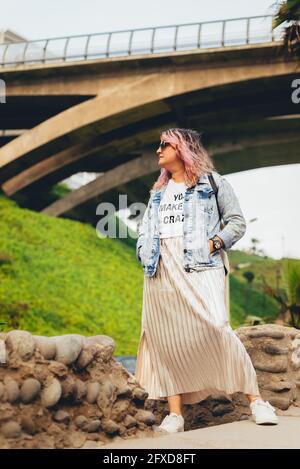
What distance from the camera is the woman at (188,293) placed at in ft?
11.8

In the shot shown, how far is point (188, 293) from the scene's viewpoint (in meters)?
Result: 3.64

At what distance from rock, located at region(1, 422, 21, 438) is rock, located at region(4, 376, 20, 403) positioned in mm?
115

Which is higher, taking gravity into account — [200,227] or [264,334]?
[200,227]

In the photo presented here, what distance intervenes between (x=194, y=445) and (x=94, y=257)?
65.5ft

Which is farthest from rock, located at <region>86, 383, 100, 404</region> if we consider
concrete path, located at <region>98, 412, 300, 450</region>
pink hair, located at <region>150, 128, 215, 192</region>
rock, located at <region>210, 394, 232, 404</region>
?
rock, located at <region>210, 394, 232, 404</region>

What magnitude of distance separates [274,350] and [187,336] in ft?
4.64

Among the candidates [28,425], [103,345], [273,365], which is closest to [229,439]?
[103,345]

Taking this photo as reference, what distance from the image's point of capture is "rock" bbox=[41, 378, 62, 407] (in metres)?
2.79

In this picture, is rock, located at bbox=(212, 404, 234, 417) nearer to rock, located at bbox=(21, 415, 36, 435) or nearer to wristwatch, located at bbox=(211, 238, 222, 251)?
wristwatch, located at bbox=(211, 238, 222, 251)

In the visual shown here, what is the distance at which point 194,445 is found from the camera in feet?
9.42

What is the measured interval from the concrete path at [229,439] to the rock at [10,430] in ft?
1.35

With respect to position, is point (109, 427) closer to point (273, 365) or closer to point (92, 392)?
point (92, 392)

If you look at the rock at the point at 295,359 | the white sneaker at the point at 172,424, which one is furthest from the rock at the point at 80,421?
the rock at the point at 295,359

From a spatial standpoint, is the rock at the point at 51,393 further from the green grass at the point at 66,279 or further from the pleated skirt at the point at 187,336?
the green grass at the point at 66,279
